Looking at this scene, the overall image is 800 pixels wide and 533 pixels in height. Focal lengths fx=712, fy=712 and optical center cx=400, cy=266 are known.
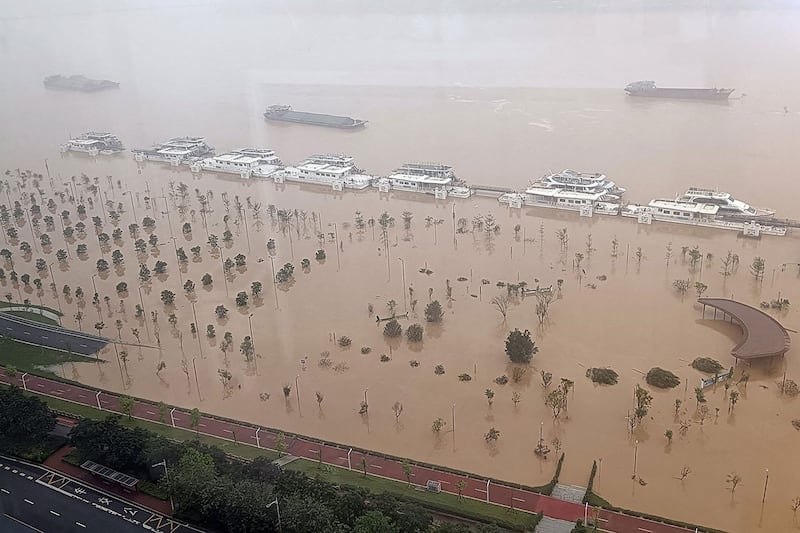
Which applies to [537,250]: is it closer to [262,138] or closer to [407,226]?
[407,226]

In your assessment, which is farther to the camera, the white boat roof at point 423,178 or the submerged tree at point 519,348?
the white boat roof at point 423,178

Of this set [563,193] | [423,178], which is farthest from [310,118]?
[563,193]

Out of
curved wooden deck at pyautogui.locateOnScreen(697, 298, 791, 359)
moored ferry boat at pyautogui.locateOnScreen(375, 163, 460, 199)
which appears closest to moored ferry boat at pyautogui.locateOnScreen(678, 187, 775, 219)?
curved wooden deck at pyautogui.locateOnScreen(697, 298, 791, 359)

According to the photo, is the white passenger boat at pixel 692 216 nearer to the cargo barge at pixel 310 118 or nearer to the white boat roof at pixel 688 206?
the white boat roof at pixel 688 206

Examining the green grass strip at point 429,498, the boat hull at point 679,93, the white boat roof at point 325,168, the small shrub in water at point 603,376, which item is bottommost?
the green grass strip at point 429,498

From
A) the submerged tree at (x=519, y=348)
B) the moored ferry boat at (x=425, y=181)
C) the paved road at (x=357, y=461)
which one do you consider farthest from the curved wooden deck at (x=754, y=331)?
the moored ferry boat at (x=425, y=181)

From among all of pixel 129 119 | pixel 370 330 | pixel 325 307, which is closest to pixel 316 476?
pixel 370 330

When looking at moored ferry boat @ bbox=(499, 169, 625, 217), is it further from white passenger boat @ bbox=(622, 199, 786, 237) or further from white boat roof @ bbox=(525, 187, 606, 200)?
white passenger boat @ bbox=(622, 199, 786, 237)
